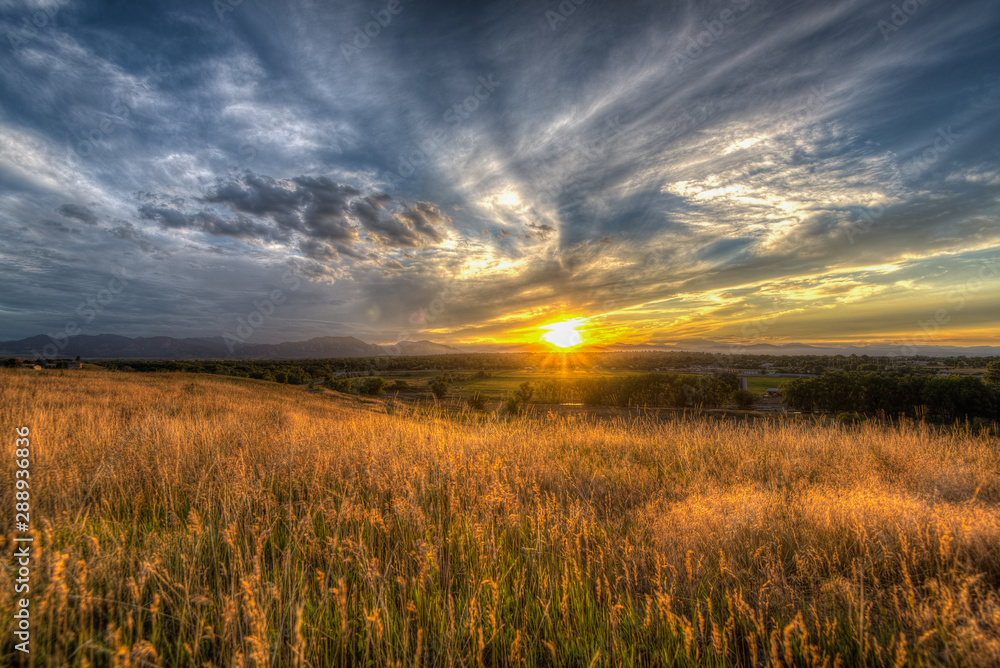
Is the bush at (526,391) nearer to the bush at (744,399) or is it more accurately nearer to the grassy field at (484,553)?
the bush at (744,399)

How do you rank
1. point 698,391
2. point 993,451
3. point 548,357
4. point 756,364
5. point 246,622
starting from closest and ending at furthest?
1. point 246,622
2. point 993,451
3. point 698,391
4. point 756,364
5. point 548,357

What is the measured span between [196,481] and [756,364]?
393 ft

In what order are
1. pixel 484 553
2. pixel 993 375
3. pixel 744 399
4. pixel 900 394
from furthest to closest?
pixel 744 399 → pixel 900 394 → pixel 993 375 → pixel 484 553

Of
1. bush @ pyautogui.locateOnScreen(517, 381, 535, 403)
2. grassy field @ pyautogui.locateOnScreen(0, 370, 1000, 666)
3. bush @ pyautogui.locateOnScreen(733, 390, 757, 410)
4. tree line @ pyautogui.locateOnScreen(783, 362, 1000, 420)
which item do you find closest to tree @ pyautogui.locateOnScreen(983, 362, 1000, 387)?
tree line @ pyautogui.locateOnScreen(783, 362, 1000, 420)

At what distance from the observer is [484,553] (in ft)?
13.4

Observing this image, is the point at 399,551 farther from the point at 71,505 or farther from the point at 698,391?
the point at 698,391

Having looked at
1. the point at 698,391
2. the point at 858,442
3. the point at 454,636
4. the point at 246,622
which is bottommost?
the point at 698,391

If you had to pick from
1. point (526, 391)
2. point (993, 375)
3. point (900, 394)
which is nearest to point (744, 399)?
point (900, 394)

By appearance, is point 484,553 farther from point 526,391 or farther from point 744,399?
point 526,391

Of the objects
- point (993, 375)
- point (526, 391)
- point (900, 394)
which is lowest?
point (526, 391)

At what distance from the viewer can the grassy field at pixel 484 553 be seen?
2711mm

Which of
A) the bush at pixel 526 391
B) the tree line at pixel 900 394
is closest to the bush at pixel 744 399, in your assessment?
the tree line at pixel 900 394

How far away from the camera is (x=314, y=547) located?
13.3 feet

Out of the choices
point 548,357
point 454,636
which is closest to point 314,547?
point 454,636
